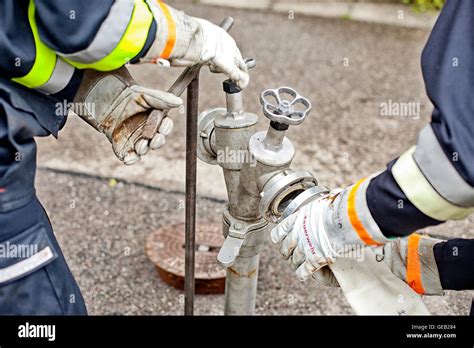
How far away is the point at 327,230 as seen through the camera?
178 centimetres

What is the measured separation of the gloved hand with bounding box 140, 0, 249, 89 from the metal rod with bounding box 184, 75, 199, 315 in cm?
11

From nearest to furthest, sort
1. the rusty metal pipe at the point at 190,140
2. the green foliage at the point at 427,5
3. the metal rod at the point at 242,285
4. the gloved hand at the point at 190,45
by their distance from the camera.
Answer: the gloved hand at the point at 190,45, the rusty metal pipe at the point at 190,140, the metal rod at the point at 242,285, the green foliage at the point at 427,5

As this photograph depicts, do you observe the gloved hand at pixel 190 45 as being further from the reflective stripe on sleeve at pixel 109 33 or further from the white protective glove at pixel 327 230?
the white protective glove at pixel 327 230

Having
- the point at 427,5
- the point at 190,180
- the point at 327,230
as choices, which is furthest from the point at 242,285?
the point at 427,5

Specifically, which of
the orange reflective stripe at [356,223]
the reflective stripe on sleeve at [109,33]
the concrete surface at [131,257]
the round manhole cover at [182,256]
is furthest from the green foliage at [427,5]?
the reflective stripe on sleeve at [109,33]

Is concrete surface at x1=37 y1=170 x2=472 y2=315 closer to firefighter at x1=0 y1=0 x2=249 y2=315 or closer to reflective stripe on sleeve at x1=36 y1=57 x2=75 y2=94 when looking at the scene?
firefighter at x1=0 y1=0 x2=249 y2=315

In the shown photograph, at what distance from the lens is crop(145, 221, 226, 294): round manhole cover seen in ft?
9.05

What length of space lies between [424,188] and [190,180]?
725 millimetres

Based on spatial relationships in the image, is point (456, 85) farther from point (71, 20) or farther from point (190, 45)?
point (71, 20)

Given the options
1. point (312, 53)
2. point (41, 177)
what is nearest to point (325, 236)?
point (41, 177)

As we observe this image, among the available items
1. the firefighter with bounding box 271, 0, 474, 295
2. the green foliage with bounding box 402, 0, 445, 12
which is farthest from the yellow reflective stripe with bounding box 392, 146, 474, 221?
the green foliage with bounding box 402, 0, 445, 12

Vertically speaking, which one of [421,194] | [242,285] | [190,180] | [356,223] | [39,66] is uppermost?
[39,66]

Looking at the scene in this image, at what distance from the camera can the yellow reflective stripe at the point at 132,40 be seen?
1676 mm

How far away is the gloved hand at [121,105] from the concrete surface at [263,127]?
1.05m
